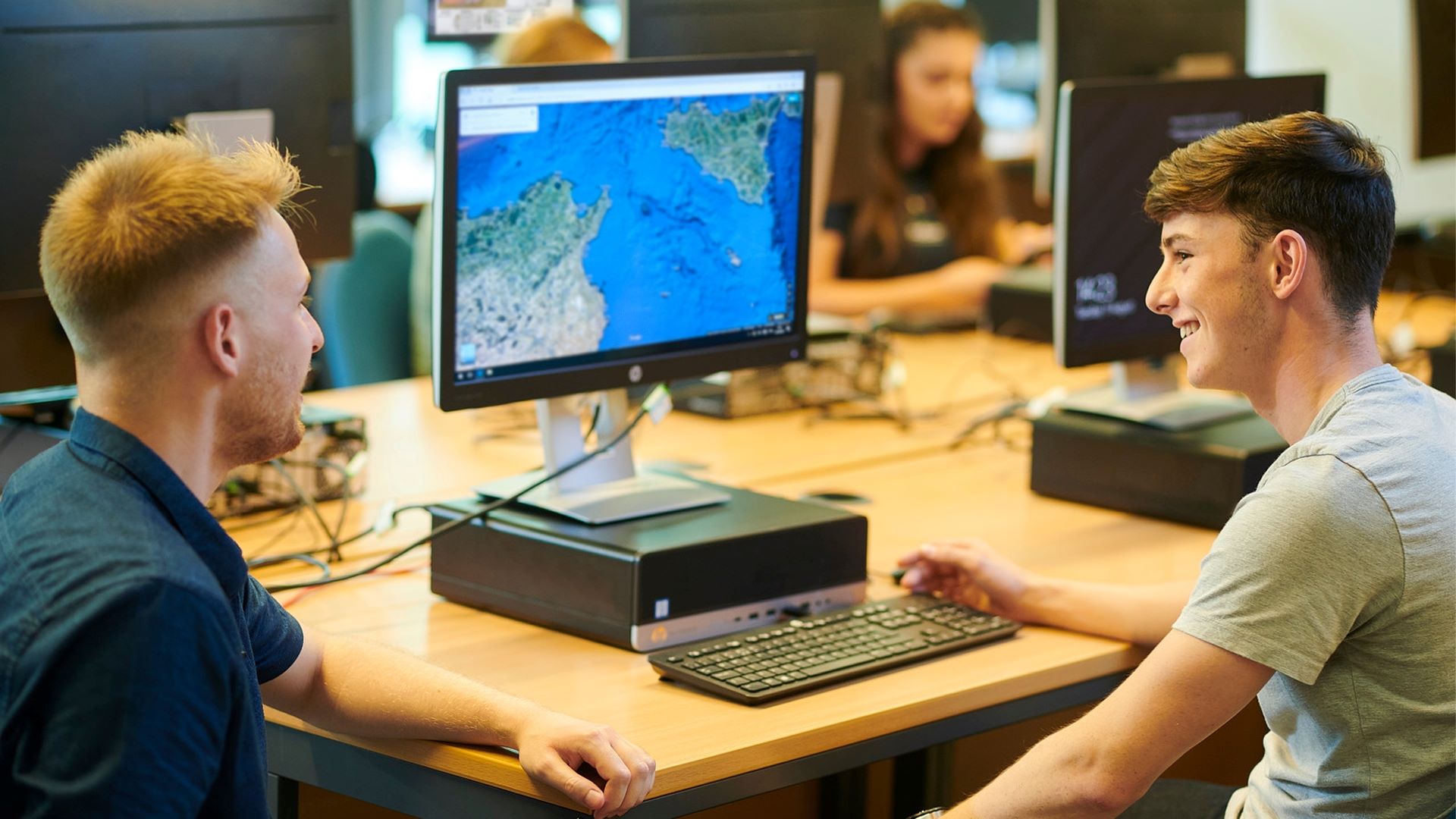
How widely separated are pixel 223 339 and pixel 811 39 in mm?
1993

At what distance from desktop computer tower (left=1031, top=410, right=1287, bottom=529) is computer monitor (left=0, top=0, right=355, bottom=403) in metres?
1.09

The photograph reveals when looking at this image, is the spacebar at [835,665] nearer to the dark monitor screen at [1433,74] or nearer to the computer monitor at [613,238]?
the computer monitor at [613,238]

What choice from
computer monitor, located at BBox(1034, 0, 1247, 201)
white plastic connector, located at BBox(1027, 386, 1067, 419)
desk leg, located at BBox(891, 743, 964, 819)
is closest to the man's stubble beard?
desk leg, located at BBox(891, 743, 964, 819)

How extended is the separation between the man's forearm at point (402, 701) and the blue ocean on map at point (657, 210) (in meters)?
0.48

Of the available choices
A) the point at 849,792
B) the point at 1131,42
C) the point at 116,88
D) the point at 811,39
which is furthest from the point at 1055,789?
the point at 1131,42

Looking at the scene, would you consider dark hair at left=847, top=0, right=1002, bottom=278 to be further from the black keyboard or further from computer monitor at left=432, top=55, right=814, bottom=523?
the black keyboard

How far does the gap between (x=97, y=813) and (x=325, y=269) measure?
263 centimetres

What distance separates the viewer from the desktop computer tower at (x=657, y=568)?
1.69 meters

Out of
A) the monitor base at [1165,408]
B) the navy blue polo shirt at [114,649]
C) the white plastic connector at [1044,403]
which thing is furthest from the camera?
the white plastic connector at [1044,403]

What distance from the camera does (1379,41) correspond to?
4141mm

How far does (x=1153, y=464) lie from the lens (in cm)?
227

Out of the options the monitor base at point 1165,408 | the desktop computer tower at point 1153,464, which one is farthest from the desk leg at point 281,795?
the monitor base at point 1165,408

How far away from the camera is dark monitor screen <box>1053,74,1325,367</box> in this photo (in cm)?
224

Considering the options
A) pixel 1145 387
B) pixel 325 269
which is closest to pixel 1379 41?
pixel 1145 387
